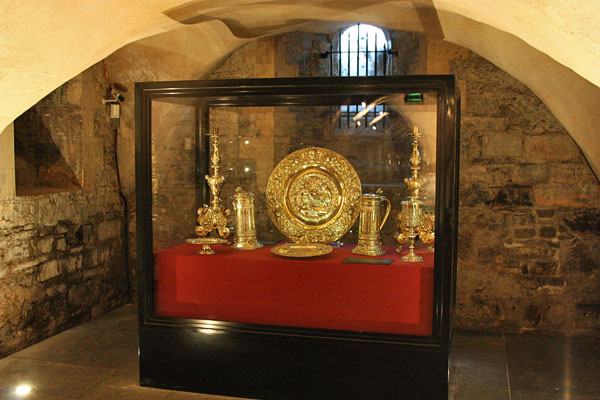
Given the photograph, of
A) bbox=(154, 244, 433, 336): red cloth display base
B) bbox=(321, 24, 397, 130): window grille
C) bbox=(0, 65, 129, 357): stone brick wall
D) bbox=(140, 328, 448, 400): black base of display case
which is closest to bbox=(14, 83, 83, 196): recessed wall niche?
bbox=(0, 65, 129, 357): stone brick wall

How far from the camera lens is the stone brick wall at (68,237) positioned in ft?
13.2

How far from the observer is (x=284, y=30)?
4895 millimetres

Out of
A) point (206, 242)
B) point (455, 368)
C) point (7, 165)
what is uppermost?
point (7, 165)

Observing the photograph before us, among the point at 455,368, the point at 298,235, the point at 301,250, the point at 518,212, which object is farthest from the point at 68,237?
the point at 518,212

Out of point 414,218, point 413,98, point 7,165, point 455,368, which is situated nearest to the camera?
point 413,98

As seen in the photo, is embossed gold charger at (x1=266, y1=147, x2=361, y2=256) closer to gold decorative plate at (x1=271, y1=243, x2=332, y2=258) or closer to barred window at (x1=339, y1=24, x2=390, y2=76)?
gold decorative plate at (x1=271, y1=243, x2=332, y2=258)

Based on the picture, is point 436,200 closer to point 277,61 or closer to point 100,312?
point 277,61

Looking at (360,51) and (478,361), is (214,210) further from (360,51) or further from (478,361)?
(360,51)

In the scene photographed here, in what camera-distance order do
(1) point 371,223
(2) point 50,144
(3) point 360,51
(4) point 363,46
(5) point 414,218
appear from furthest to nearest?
1. (4) point 363,46
2. (3) point 360,51
3. (2) point 50,144
4. (1) point 371,223
5. (5) point 414,218

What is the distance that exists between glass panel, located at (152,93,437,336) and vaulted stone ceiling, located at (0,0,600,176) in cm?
56

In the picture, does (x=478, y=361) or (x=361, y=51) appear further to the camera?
(x=361, y=51)

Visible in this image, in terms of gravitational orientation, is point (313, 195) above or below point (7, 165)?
below

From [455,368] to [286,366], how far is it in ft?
4.42

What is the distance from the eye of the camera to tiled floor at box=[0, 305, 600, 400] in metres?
3.39
